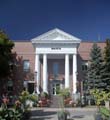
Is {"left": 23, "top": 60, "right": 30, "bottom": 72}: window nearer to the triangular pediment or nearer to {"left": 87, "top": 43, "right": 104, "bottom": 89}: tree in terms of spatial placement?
the triangular pediment

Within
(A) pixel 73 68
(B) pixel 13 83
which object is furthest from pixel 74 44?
(B) pixel 13 83

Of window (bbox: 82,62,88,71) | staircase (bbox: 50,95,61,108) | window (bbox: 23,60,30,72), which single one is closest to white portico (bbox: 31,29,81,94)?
staircase (bbox: 50,95,61,108)

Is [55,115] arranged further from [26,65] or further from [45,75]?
[26,65]

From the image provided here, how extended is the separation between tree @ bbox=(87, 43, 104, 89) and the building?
13.0 ft

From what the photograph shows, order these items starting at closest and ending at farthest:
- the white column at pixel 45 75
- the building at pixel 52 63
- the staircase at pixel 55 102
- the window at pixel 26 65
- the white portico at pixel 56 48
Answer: the staircase at pixel 55 102
the white column at pixel 45 75
the white portico at pixel 56 48
the building at pixel 52 63
the window at pixel 26 65

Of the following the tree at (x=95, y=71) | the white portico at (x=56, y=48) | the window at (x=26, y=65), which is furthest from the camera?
the window at (x=26, y=65)

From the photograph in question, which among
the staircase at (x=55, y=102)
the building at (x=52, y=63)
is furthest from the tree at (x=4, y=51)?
the building at (x=52, y=63)

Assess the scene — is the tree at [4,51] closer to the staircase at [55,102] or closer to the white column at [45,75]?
the staircase at [55,102]

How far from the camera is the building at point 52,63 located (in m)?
56.0

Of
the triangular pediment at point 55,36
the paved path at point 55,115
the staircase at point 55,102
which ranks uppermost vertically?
the triangular pediment at point 55,36

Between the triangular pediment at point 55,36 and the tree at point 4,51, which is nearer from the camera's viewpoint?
the tree at point 4,51

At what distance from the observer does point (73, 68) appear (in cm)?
5662

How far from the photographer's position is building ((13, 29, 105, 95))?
5600 cm

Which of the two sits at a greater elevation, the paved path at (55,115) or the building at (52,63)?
the building at (52,63)
